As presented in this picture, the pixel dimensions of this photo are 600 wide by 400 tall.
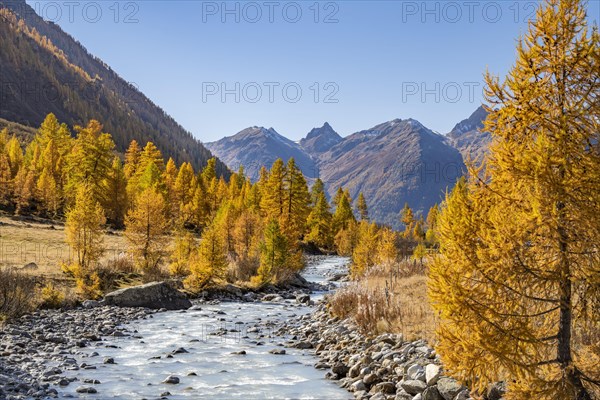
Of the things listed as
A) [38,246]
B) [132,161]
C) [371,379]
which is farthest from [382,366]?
[132,161]

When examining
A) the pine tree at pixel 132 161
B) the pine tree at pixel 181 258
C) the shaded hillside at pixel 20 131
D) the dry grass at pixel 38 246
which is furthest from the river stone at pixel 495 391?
the shaded hillside at pixel 20 131

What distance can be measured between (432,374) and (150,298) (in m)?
18.5

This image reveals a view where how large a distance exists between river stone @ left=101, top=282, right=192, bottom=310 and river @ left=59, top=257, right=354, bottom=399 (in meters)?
2.57

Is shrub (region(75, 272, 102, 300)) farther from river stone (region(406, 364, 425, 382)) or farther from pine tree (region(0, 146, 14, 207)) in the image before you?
pine tree (region(0, 146, 14, 207))

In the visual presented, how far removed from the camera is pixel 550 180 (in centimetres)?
634

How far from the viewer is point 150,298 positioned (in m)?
24.2

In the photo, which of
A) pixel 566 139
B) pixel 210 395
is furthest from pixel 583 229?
pixel 210 395

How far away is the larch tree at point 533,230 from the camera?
6367 millimetres

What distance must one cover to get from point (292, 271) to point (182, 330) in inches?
724

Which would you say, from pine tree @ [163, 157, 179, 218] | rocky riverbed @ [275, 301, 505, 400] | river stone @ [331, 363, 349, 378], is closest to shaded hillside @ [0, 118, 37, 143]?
pine tree @ [163, 157, 179, 218]

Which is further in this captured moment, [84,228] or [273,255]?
[273,255]

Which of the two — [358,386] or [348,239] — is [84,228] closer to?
[358,386]

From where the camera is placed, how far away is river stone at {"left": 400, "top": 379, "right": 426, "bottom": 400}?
9.30 meters

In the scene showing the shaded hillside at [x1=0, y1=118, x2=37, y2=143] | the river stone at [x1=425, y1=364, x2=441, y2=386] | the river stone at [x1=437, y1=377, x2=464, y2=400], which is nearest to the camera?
the river stone at [x1=437, y1=377, x2=464, y2=400]
